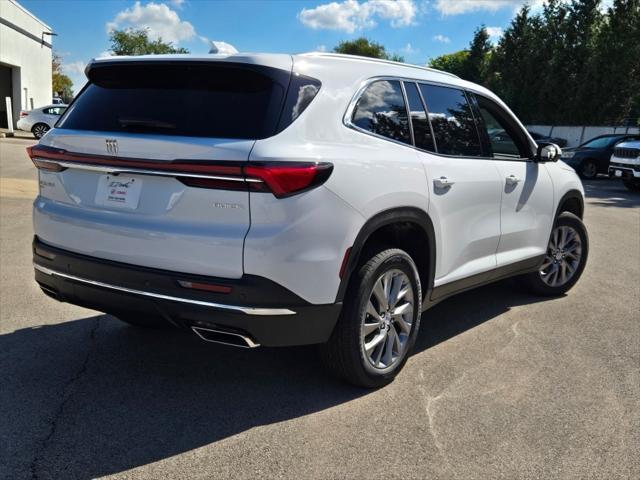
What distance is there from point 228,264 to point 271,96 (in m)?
0.86

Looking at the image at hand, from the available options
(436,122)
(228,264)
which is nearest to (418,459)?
(228,264)

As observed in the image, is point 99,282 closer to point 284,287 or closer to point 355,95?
point 284,287

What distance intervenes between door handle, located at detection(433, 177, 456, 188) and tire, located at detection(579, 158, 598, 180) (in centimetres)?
1819

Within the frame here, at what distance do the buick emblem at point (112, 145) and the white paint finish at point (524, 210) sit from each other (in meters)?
2.78

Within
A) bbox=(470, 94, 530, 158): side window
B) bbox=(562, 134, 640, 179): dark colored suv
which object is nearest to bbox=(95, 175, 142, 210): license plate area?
bbox=(470, 94, 530, 158): side window

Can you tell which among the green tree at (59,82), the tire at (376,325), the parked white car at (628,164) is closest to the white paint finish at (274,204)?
the tire at (376,325)

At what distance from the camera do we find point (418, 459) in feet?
10.0

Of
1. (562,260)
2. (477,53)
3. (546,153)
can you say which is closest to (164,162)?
(546,153)

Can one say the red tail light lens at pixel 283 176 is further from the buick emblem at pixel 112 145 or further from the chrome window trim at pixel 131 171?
the buick emblem at pixel 112 145

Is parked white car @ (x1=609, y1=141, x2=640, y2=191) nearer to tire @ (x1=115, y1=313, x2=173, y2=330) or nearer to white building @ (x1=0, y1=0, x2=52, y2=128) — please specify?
tire @ (x1=115, y1=313, x2=173, y2=330)

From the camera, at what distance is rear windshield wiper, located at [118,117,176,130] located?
3.24 m

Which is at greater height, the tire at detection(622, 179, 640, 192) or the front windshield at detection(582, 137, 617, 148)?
the front windshield at detection(582, 137, 617, 148)

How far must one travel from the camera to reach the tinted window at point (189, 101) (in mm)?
3129

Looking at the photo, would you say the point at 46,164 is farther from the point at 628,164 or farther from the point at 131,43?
the point at 131,43
